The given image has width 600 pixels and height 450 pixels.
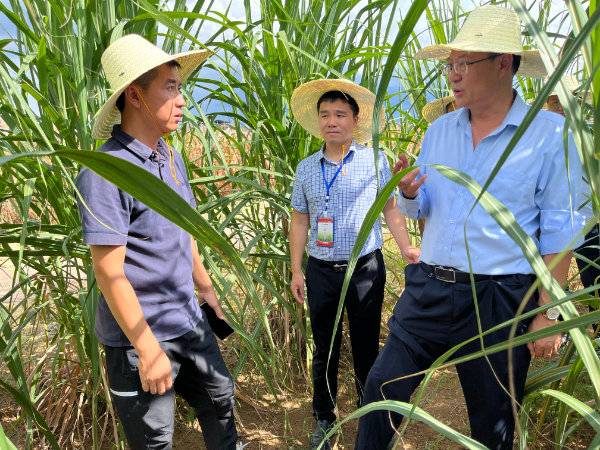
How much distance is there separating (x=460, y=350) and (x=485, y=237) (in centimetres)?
30

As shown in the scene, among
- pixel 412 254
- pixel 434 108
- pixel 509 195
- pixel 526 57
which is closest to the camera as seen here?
pixel 509 195

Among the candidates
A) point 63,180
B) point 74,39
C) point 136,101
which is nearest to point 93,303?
point 63,180

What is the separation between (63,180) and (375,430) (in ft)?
3.58

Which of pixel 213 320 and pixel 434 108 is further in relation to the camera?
pixel 434 108

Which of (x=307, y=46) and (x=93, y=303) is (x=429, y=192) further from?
(x=93, y=303)

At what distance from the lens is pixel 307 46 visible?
5.57 feet

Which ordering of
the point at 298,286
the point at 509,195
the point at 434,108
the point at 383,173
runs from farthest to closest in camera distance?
the point at 434,108, the point at 298,286, the point at 383,173, the point at 509,195

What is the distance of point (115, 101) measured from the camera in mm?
1106

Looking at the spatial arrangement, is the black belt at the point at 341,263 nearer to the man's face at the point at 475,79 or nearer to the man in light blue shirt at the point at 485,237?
the man in light blue shirt at the point at 485,237

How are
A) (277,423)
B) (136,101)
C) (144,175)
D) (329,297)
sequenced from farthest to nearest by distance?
(277,423), (329,297), (136,101), (144,175)

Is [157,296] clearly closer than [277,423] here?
Yes

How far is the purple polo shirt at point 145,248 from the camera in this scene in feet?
3.31

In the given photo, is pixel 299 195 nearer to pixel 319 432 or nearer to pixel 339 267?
pixel 339 267

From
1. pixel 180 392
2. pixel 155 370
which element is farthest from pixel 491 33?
pixel 180 392
